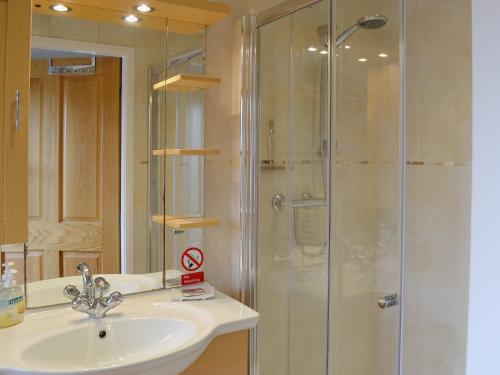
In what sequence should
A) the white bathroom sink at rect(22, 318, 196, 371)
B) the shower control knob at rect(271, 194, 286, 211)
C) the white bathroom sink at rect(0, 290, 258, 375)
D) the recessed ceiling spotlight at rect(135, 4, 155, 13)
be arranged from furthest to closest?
1. the shower control knob at rect(271, 194, 286, 211)
2. the recessed ceiling spotlight at rect(135, 4, 155, 13)
3. the white bathroom sink at rect(22, 318, 196, 371)
4. the white bathroom sink at rect(0, 290, 258, 375)

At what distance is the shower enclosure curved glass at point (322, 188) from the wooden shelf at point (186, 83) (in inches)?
5.7

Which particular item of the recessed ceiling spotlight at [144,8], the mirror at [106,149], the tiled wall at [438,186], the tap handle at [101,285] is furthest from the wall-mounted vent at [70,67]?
the tiled wall at [438,186]

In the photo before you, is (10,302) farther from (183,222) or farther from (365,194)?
(365,194)

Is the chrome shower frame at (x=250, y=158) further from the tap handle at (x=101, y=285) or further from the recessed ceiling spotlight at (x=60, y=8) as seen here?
the recessed ceiling spotlight at (x=60, y=8)

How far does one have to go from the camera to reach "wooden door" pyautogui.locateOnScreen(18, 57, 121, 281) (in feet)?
4.95

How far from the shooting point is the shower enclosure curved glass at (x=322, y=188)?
1817 mm

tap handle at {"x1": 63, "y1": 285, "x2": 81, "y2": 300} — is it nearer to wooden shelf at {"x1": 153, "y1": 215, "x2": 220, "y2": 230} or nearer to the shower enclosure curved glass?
wooden shelf at {"x1": 153, "y1": 215, "x2": 220, "y2": 230}

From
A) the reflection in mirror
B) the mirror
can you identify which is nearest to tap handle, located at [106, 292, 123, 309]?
the mirror

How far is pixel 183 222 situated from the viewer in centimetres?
177

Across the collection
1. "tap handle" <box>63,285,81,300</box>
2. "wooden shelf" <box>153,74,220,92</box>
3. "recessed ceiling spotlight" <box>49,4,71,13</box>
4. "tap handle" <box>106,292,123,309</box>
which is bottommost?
"tap handle" <box>106,292,123,309</box>

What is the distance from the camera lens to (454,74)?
184 cm

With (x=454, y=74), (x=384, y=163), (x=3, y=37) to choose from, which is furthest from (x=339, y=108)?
(x=3, y=37)

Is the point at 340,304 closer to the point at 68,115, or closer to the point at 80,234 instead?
the point at 80,234

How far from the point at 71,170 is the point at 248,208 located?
26.1 inches
